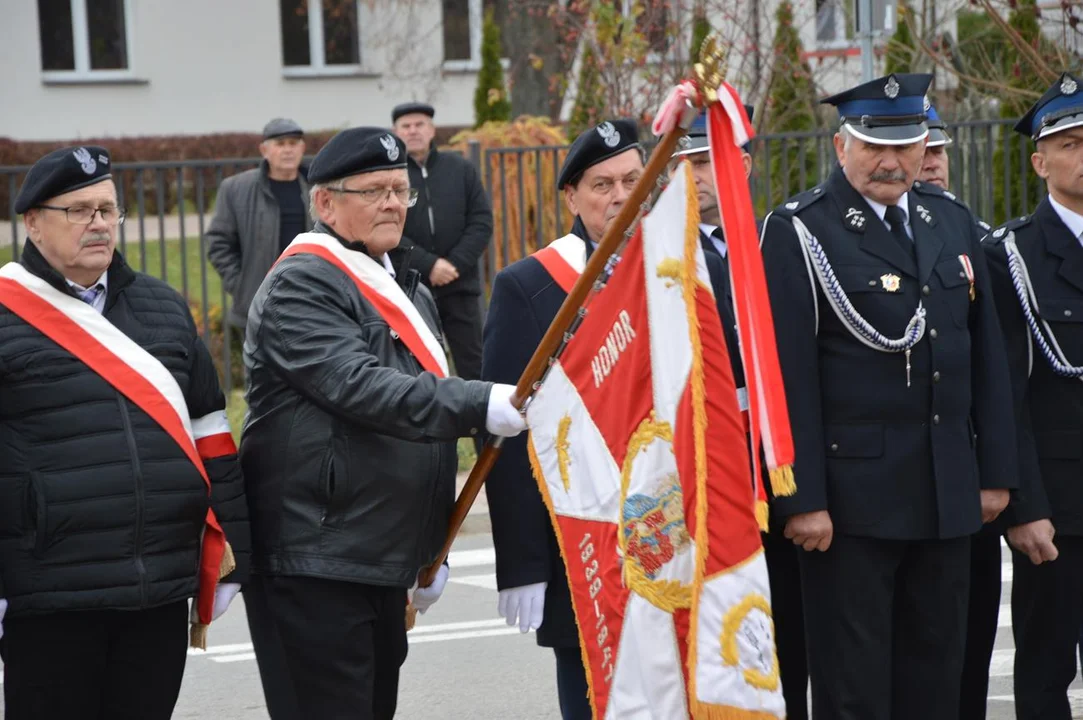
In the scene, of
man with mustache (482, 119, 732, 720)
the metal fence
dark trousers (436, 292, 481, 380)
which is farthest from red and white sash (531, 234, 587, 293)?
the metal fence

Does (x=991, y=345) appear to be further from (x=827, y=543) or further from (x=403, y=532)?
(x=403, y=532)

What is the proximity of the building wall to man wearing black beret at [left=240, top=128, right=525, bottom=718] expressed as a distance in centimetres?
2249

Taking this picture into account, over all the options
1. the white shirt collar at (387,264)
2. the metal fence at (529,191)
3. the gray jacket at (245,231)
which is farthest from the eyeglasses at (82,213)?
the metal fence at (529,191)

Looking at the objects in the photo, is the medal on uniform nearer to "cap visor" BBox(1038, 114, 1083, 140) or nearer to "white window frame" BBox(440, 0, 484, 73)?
"cap visor" BBox(1038, 114, 1083, 140)

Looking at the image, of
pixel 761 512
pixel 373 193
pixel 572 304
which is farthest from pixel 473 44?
pixel 761 512

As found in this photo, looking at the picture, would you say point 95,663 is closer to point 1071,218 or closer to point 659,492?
point 659,492

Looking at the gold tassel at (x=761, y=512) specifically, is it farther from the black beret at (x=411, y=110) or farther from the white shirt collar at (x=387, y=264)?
the black beret at (x=411, y=110)

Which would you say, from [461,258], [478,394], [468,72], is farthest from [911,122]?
[468,72]

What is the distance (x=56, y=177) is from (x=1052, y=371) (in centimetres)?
282

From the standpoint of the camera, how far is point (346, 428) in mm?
4047

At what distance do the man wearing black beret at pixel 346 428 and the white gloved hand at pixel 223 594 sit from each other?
0.24ft

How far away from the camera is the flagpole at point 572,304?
373cm

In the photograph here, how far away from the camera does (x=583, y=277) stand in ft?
13.0

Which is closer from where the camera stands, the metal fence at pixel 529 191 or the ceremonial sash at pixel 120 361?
the ceremonial sash at pixel 120 361
